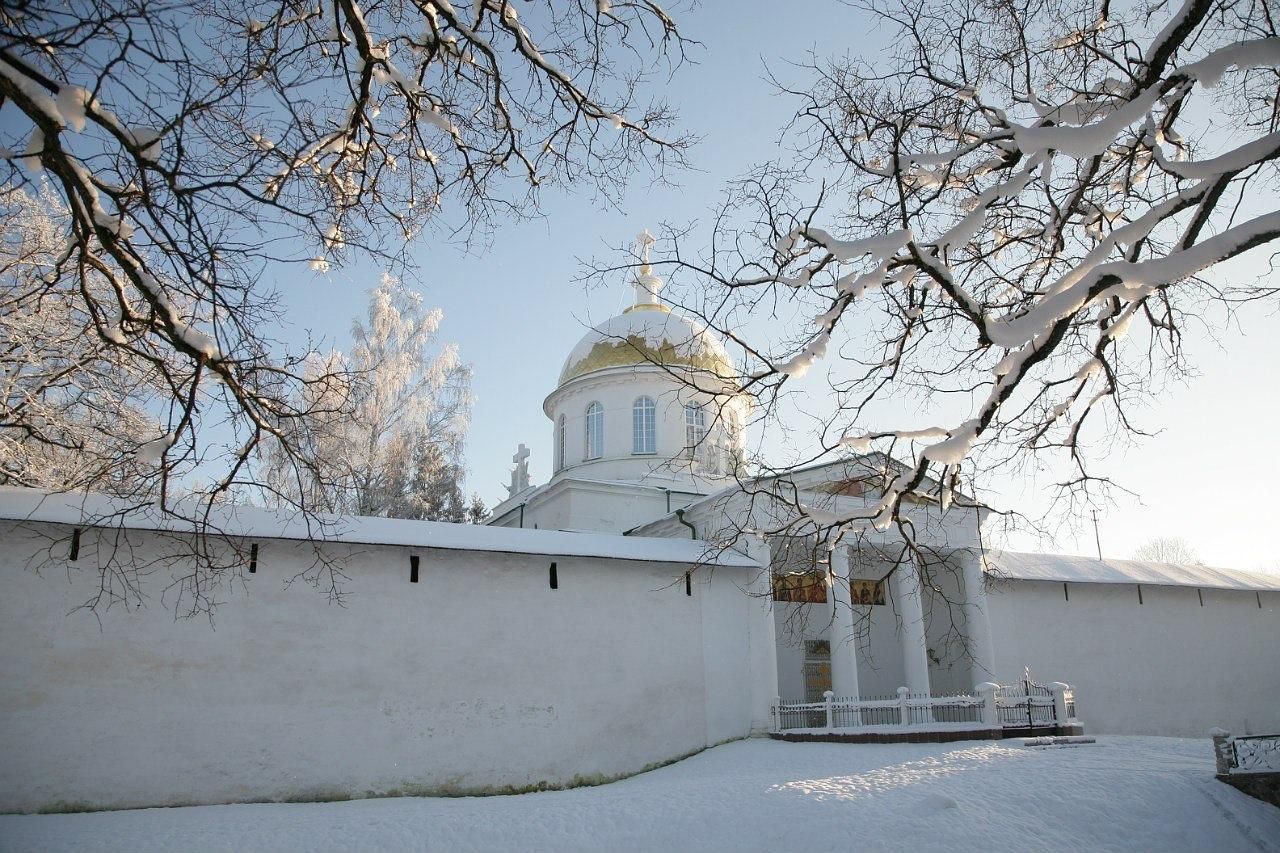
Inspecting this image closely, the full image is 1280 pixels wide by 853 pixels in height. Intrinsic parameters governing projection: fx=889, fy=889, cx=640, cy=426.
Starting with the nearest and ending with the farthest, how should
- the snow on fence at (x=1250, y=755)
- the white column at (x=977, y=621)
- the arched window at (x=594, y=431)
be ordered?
the snow on fence at (x=1250, y=755) → the white column at (x=977, y=621) → the arched window at (x=594, y=431)

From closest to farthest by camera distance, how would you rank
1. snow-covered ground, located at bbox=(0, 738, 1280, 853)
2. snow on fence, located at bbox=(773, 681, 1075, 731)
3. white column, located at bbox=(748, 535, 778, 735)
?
snow-covered ground, located at bbox=(0, 738, 1280, 853)
snow on fence, located at bbox=(773, 681, 1075, 731)
white column, located at bbox=(748, 535, 778, 735)

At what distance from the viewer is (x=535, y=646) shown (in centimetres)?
1379

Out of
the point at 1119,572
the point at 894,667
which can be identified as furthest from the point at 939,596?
the point at 1119,572

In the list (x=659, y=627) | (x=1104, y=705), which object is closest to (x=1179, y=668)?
(x=1104, y=705)

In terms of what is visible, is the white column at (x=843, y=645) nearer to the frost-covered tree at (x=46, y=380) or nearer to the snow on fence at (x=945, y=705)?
the snow on fence at (x=945, y=705)

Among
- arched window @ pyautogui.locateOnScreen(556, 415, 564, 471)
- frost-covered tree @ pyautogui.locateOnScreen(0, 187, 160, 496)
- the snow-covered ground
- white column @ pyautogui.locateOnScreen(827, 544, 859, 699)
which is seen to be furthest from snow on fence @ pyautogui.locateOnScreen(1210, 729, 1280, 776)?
arched window @ pyautogui.locateOnScreen(556, 415, 564, 471)

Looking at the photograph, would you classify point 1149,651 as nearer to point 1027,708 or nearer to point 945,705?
point 1027,708

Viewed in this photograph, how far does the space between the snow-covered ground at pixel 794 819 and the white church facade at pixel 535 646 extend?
1253mm

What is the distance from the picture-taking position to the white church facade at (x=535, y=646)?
10.8 meters

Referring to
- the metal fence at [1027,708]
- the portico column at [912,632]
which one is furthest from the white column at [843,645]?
the metal fence at [1027,708]

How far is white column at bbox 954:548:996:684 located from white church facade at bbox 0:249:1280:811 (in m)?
0.06

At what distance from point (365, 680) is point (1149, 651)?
1767cm

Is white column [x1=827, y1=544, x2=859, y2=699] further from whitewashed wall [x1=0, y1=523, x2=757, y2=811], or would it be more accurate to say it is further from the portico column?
whitewashed wall [x1=0, y1=523, x2=757, y2=811]

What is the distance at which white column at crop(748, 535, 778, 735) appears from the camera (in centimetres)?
1555
